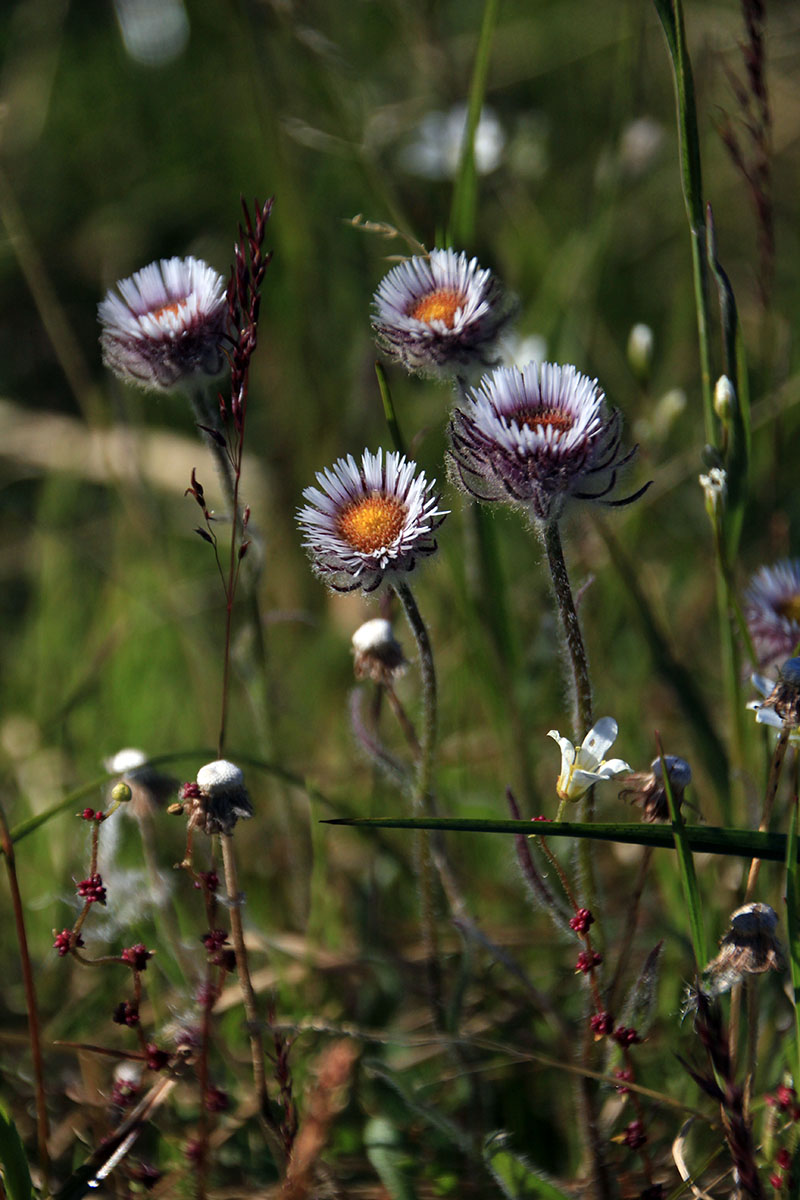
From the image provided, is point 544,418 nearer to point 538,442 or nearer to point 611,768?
point 538,442

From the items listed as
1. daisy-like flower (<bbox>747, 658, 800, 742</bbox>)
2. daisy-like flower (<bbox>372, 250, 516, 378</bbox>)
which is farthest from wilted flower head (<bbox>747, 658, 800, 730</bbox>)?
daisy-like flower (<bbox>372, 250, 516, 378</bbox>)

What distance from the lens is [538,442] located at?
3.04ft

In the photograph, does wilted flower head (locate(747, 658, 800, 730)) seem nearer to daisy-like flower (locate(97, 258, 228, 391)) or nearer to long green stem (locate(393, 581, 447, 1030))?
long green stem (locate(393, 581, 447, 1030))

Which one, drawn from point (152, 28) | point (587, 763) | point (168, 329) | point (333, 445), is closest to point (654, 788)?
point (587, 763)

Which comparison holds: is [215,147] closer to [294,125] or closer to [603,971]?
[294,125]

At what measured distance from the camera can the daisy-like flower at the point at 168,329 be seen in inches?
43.4

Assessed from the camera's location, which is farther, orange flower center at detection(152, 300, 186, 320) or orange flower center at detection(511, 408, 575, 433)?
orange flower center at detection(152, 300, 186, 320)

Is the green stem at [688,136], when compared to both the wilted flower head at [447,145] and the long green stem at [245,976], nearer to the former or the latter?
the long green stem at [245,976]

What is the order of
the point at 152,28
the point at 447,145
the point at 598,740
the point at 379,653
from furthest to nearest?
the point at 152,28 < the point at 447,145 < the point at 379,653 < the point at 598,740

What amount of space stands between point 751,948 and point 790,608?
48 centimetres

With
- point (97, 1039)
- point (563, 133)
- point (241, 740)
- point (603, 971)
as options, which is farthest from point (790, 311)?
point (97, 1039)

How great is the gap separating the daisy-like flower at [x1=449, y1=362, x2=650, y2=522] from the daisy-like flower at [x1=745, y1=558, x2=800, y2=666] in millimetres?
392

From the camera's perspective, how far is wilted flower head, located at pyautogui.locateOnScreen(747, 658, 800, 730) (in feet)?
3.24

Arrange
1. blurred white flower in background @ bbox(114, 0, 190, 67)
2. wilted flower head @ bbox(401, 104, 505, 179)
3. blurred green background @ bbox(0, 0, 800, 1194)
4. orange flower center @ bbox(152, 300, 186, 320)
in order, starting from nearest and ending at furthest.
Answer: orange flower center @ bbox(152, 300, 186, 320) → blurred green background @ bbox(0, 0, 800, 1194) → wilted flower head @ bbox(401, 104, 505, 179) → blurred white flower in background @ bbox(114, 0, 190, 67)
